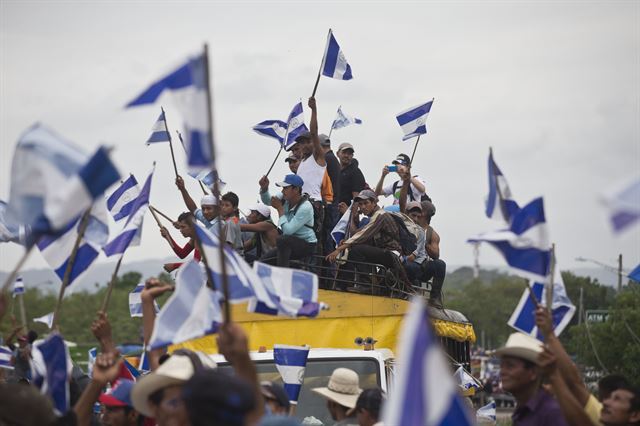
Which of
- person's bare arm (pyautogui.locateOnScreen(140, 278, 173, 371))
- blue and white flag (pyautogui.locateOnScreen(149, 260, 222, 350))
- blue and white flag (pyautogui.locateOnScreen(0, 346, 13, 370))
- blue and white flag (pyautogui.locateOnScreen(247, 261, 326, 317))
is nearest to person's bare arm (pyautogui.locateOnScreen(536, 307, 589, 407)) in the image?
blue and white flag (pyautogui.locateOnScreen(247, 261, 326, 317))

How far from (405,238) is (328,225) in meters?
0.96

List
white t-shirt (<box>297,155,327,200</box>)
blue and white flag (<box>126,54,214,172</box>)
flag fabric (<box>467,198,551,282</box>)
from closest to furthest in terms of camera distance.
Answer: blue and white flag (<box>126,54,214,172</box>) < flag fabric (<box>467,198,551,282</box>) < white t-shirt (<box>297,155,327,200</box>)

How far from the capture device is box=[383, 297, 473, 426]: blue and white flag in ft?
15.3

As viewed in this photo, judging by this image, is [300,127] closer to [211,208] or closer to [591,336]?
[211,208]

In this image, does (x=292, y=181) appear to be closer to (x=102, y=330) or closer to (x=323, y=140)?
(x=323, y=140)

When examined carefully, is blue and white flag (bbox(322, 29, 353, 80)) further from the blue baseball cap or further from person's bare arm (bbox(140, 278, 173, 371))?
person's bare arm (bbox(140, 278, 173, 371))

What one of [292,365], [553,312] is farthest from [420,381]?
[292,365]

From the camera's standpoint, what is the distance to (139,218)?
8.55 metres

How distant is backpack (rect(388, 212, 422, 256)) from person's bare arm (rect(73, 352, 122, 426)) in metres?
7.22

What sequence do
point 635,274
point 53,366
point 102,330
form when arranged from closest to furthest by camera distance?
point 53,366 → point 102,330 → point 635,274

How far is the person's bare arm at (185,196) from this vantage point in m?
14.9

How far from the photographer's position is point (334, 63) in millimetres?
16203

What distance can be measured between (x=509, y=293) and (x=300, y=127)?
141344mm

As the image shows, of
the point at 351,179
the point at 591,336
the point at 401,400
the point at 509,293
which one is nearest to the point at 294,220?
the point at 351,179
